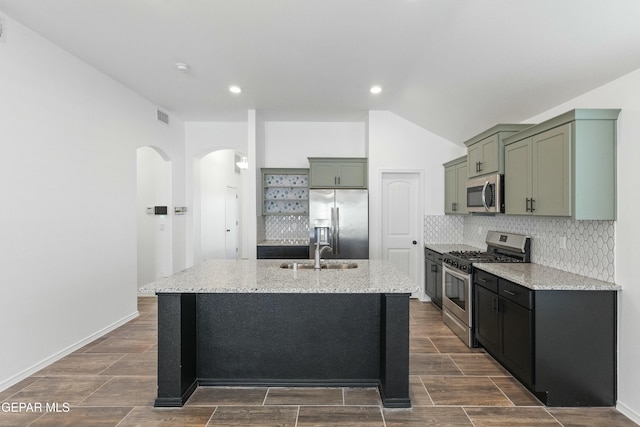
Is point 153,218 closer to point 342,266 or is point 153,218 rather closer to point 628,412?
point 342,266

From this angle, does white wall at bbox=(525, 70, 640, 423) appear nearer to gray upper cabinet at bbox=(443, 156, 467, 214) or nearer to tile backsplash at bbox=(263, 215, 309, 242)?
gray upper cabinet at bbox=(443, 156, 467, 214)

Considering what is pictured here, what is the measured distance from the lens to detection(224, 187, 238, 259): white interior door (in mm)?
8062

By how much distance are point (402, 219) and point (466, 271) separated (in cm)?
199

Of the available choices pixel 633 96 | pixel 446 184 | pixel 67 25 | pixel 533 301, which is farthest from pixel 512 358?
pixel 67 25

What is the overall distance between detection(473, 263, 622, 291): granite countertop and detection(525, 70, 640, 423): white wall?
134mm

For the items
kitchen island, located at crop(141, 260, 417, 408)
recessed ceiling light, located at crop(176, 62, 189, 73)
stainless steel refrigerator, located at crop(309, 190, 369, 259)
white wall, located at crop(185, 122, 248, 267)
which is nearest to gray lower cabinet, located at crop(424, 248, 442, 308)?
stainless steel refrigerator, located at crop(309, 190, 369, 259)

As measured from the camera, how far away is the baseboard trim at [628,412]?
232 centimetres

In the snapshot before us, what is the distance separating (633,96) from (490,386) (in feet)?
8.04

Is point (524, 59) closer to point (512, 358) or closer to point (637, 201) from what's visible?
point (637, 201)

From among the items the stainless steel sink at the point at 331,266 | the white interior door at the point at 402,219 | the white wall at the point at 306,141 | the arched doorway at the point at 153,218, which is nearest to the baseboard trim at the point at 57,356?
the arched doorway at the point at 153,218

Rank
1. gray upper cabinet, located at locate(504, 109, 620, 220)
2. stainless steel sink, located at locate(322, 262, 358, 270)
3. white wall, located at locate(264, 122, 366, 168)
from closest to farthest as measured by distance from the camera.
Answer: gray upper cabinet, located at locate(504, 109, 620, 220) < stainless steel sink, located at locate(322, 262, 358, 270) < white wall, located at locate(264, 122, 366, 168)

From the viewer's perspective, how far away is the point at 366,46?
333 centimetres

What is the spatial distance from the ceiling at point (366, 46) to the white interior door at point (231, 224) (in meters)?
3.79

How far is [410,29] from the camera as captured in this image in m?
3.02
